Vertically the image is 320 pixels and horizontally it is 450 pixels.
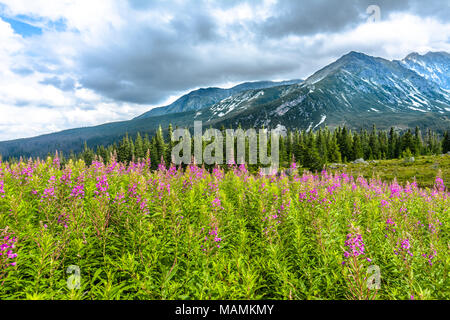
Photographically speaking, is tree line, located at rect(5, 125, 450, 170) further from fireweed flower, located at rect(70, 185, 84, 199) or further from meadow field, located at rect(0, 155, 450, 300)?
meadow field, located at rect(0, 155, 450, 300)

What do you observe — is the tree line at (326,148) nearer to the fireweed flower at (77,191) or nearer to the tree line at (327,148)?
the tree line at (327,148)

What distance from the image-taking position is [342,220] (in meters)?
7.66

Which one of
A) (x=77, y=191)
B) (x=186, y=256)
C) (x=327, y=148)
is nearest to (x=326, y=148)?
(x=327, y=148)

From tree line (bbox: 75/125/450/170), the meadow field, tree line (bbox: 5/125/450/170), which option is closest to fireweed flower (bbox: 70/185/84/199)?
the meadow field

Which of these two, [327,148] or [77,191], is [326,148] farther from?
[77,191]

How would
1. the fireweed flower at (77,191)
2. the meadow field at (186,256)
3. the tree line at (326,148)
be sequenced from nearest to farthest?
the meadow field at (186,256), the fireweed flower at (77,191), the tree line at (326,148)

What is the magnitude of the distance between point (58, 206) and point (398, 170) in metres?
62.4

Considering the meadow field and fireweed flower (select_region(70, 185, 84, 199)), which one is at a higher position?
fireweed flower (select_region(70, 185, 84, 199))

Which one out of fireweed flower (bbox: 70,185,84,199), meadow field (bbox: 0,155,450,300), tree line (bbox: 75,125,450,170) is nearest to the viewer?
meadow field (bbox: 0,155,450,300)

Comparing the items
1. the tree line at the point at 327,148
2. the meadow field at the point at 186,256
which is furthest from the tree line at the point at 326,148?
the meadow field at the point at 186,256

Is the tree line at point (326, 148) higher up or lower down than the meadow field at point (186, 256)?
higher up

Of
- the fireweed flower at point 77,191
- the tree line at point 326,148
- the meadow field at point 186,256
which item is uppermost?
the tree line at point 326,148

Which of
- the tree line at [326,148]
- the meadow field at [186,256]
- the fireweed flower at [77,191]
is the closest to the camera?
the meadow field at [186,256]
